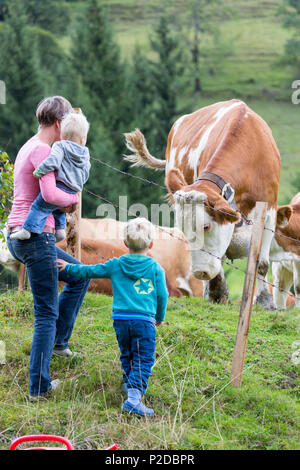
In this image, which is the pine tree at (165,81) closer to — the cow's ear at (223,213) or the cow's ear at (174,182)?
the cow's ear at (174,182)


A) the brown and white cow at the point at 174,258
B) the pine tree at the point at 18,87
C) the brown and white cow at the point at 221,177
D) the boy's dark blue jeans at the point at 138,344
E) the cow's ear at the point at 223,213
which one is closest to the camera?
the boy's dark blue jeans at the point at 138,344

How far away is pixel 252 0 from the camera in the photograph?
76000 millimetres

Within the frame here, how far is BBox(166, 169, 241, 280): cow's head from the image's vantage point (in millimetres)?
5906

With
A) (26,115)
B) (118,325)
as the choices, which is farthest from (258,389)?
(26,115)

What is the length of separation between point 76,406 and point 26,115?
86.5ft

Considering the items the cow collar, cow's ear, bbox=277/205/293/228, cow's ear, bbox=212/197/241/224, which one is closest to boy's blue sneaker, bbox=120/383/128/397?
cow's ear, bbox=212/197/241/224

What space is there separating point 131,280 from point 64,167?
2.93ft

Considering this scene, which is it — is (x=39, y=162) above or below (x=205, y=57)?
above

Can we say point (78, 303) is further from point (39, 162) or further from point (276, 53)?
point (276, 53)

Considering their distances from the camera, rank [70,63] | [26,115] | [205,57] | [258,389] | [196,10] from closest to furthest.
Answer: [258,389] < [26,115] < [70,63] < [205,57] < [196,10]

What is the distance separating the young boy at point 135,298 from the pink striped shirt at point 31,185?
44 centimetres

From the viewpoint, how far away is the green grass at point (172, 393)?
4098mm

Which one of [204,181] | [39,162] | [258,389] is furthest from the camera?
[204,181]

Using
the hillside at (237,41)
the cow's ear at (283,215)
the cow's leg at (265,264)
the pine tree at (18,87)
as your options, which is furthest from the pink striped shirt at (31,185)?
the hillside at (237,41)
